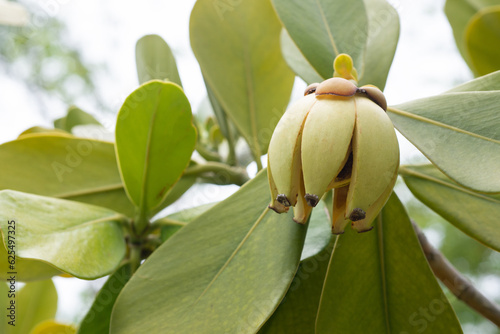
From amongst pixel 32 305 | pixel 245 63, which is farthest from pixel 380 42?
pixel 32 305

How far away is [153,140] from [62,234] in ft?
0.51

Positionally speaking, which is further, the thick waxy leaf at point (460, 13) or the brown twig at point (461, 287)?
the thick waxy leaf at point (460, 13)

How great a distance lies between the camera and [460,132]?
1.53ft

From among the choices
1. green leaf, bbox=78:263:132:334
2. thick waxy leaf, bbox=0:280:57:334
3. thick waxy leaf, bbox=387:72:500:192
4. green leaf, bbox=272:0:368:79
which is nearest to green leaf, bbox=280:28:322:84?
green leaf, bbox=272:0:368:79

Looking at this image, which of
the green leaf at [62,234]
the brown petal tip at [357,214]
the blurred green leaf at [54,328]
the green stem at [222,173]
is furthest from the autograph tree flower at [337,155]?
the blurred green leaf at [54,328]

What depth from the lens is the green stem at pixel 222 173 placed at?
0.77 meters

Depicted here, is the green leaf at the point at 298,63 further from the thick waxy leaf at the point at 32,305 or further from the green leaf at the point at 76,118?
the thick waxy leaf at the point at 32,305

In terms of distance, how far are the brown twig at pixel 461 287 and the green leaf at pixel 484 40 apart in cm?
31

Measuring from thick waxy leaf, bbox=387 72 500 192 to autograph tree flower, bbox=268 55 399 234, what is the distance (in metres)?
0.07

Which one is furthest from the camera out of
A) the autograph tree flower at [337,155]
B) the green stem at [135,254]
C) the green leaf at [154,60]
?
the green leaf at [154,60]

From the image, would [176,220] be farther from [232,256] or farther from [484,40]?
[484,40]

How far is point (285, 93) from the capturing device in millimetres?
746

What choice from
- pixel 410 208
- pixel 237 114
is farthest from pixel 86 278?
pixel 410 208

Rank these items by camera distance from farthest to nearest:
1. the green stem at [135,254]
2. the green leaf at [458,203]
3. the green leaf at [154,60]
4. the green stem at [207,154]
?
the green stem at [207,154]
the green leaf at [154,60]
the green stem at [135,254]
the green leaf at [458,203]
